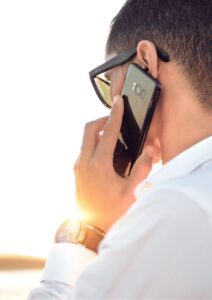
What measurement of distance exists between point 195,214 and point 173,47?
0.66 metres

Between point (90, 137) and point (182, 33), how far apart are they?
42 cm

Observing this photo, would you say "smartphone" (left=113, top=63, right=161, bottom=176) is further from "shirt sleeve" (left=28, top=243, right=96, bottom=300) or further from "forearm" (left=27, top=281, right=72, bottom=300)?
"forearm" (left=27, top=281, right=72, bottom=300)

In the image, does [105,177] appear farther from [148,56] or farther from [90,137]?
[148,56]

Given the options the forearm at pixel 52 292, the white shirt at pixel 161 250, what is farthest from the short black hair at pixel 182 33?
the forearm at pixel 52 292

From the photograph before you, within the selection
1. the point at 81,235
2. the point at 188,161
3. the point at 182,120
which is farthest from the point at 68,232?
the point at 188,161

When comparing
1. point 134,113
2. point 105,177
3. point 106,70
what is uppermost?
point 106,70

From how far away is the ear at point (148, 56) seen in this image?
1493mm

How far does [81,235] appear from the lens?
1596mm

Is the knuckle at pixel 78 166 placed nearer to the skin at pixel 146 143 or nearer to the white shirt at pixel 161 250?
the skin at pixel 146 143

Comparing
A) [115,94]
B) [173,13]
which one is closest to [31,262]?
[115,94]

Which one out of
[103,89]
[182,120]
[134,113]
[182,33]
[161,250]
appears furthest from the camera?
[103,89]

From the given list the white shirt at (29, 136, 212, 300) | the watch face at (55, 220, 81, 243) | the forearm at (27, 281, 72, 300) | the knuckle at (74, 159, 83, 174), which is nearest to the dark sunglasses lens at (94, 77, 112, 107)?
the knuckle at (74, 159, 83, 174)

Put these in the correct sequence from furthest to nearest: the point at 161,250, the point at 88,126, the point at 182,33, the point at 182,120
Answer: the point at 88,126
the point at 182,33
the point at 182,120
the point at 161,250

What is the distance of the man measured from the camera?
3.36 feet
